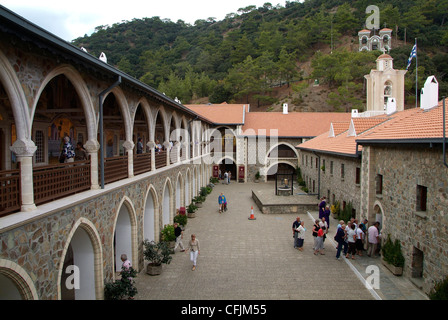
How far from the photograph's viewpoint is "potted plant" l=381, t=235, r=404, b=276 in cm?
1106

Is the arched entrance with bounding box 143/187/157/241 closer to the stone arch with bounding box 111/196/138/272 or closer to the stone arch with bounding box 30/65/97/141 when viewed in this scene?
the stone arch with bounding box 111/196/138/272

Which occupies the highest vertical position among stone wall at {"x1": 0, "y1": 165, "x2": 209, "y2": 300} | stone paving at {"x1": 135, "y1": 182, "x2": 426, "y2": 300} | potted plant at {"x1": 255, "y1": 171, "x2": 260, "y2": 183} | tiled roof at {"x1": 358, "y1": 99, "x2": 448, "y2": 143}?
tiled roof at {"x1": 358, "y1": 99, "x2": 448, "y2": 143}

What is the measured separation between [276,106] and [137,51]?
58.0 m

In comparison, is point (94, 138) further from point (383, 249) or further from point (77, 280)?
point (383, 249)

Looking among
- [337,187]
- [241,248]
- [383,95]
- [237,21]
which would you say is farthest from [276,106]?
[237,21]

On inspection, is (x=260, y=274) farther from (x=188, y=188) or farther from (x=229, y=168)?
(x=229, y=168)

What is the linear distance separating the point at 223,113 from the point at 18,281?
115 feet

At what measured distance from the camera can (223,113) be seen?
39406mm

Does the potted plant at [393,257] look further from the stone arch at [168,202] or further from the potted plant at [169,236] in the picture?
the stone arch at [168,202]

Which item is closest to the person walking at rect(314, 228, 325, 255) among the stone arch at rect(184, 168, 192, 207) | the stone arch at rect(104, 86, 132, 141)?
the stone arch at rect(104, 86, 132, 141)

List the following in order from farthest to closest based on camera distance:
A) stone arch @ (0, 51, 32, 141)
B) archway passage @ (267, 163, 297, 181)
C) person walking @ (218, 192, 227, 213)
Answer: archway passage @ (267, 163, 297, 181), person walking @ (218, 192, 227, 213), stone arch @ (0, 51, 32, 141)

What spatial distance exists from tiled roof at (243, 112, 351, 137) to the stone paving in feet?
70.0

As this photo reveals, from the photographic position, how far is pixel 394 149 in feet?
39.4
